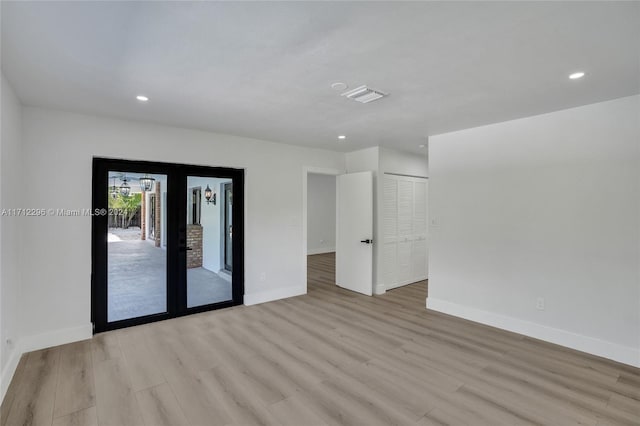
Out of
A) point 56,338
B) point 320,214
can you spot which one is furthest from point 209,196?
point 320,214

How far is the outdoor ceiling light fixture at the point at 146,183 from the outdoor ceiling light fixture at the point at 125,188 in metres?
0.16

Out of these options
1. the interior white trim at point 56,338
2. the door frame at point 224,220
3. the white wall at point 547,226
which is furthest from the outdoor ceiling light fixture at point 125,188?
the white wall at point 547,226

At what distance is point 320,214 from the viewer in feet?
34.7

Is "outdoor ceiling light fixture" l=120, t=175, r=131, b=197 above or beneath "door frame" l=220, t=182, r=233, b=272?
above

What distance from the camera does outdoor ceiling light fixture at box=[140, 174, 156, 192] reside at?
4.12 m

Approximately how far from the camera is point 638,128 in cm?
303

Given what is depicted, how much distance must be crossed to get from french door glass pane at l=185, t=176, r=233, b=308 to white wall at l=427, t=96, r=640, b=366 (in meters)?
3.19

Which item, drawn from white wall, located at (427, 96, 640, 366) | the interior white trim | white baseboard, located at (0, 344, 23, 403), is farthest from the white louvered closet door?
white baseboard, located at (0, 344, 23, 403)

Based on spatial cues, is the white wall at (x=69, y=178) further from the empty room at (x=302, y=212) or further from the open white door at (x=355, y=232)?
the open white door at (x=355, y=232)

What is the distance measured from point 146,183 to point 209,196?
0.85 metres

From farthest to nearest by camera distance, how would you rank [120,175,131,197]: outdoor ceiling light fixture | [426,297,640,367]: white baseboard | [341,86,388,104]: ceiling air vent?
A: [120,175,131,197]: outdoor ceiling light fixture < [426,297,640,367]: white baseboard < [341,86,388,104]: ceiling air vent

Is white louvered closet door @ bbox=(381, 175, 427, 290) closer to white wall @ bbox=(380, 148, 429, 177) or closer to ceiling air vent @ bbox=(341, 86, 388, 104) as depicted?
white wall @ bbox=(380, 148, 429, 177)

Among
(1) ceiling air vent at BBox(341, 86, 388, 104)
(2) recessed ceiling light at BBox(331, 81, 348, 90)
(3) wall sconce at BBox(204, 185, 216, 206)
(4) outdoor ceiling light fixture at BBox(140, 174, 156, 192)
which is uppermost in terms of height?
(2) recessed ceiling light at BBox(331, 81, 348, 90)

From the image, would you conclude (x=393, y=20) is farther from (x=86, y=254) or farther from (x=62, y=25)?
(x=86, y=254)
